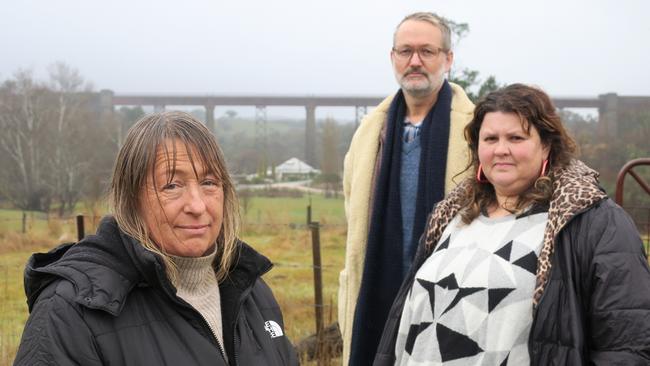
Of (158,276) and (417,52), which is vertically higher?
(417,52)

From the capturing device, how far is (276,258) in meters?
13.2

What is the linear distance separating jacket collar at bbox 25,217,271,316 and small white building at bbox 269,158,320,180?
108 ft

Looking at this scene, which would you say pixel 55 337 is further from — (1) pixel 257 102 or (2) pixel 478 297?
(1) pixel 257 102

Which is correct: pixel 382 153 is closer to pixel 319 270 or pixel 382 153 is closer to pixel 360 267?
pixel 360 267

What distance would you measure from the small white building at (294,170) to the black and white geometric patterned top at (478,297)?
32291 mm

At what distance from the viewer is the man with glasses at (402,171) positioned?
299cm

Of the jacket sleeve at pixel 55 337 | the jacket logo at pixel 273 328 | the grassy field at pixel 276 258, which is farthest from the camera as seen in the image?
the grassy field at pixel 276 258

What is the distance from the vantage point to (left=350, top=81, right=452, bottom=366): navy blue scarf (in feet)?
9.80

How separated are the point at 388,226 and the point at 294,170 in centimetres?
3335

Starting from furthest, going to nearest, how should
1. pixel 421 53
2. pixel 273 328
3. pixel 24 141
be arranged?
1. pixel 24 141
2. pixel 421 53
3. pixel 273 328

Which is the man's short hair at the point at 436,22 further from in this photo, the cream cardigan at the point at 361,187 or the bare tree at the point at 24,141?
the bare tree at the point at 24,141

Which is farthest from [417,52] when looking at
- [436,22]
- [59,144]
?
[59,144]

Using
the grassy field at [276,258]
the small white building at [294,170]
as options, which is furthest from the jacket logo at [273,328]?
the small white building at [294,170]

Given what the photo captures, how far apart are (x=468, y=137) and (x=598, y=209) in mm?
600
